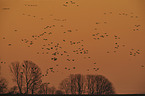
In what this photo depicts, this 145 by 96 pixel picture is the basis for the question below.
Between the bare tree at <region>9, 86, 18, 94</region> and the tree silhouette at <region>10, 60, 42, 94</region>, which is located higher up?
the tree silhouette at <region>10, 60, 42, 94</region>

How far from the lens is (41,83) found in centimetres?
230

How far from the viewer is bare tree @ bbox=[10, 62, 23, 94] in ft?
7.55

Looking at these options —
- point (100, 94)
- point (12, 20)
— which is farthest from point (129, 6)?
point (12, 20)

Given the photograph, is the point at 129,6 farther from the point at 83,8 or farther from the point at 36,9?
the point at 36,9

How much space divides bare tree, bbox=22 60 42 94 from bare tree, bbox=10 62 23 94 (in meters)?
0.06

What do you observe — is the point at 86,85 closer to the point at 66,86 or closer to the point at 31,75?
the point at 66,86

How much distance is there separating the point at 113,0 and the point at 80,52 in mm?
836

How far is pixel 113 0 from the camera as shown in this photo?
7.88ft

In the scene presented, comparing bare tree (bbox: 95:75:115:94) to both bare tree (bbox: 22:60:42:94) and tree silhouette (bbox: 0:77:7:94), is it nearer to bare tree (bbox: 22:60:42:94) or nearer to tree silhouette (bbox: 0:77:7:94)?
bare tree (bbox: 22:60:42:94)

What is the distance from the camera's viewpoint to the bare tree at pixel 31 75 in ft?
7.55

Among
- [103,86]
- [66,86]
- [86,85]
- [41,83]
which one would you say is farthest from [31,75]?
[103,86]

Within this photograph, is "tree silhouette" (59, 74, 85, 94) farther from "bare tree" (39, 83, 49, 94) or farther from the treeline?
"bare tree" (39, 83, 49, 94)

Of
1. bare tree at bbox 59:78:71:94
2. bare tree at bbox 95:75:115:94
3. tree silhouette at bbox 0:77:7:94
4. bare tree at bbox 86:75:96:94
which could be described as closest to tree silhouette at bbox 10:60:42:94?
tree silhouette at bbox 0:77:7:94

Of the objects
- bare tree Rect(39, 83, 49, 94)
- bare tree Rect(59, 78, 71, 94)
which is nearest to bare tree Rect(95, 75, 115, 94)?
bare tree Rect(59, 78, 71, 94)
